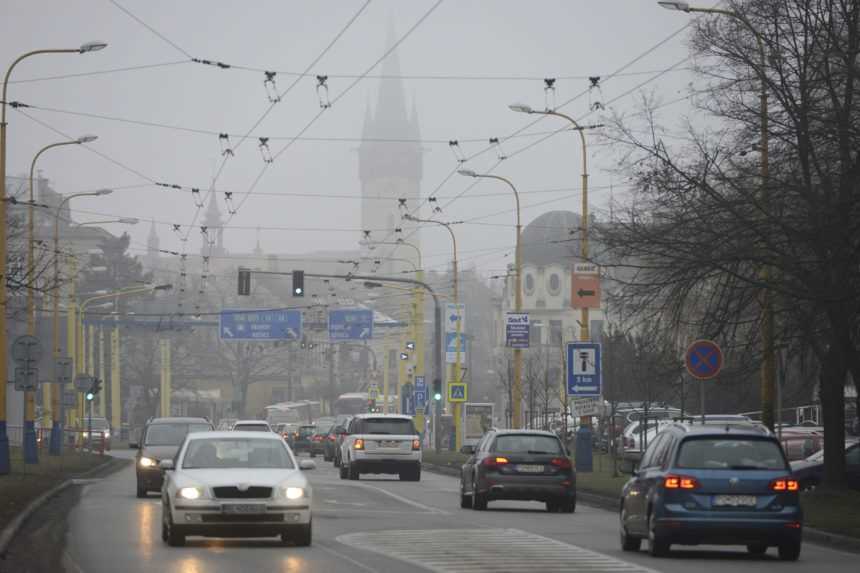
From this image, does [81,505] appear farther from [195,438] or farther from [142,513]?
[195,438]

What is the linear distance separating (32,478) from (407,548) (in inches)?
752

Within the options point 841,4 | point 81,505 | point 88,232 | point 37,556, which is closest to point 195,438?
point 37,556

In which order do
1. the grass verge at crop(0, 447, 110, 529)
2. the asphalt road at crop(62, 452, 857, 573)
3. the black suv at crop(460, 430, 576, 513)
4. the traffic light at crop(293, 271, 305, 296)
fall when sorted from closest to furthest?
the asphalt road at crop(62, 452, 857, 573) < the grass verge at crop(0, 447, 110, 529) < the black suv at crop(460, 430, 576, 513) < the traffic light at crop(293, 271, 305, 296)

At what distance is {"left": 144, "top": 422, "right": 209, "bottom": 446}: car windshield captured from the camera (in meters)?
34.8

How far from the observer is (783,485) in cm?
1964

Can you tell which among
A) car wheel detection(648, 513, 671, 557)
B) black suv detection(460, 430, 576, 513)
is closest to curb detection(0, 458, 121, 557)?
car wheel detection(648, 513, 671, 557)

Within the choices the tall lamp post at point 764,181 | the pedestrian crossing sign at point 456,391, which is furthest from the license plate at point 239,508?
the pedestrian crossing sign at point 456,391

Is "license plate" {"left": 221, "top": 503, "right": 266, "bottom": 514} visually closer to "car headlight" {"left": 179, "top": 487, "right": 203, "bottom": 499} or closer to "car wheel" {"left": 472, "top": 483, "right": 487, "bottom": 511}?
"car headlight" {"left": 179, "top": 487, "right": 203, "bottom": 499}

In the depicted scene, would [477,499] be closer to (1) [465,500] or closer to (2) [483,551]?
(1) [465,500]

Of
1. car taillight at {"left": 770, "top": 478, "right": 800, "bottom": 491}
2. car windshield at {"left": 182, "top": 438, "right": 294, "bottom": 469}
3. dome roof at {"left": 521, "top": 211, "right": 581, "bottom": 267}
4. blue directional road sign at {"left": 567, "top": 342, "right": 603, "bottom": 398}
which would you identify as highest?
dome roof at {"left": 521, "top": 211, "right": 581, "bottom": 267}

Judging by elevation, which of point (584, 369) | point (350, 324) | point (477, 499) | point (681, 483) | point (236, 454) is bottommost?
point (477, 499)

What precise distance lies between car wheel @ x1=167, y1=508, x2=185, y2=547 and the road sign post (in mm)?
11455

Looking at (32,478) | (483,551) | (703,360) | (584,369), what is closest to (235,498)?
(483,551)

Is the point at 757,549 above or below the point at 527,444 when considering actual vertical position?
below
